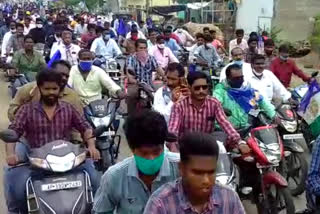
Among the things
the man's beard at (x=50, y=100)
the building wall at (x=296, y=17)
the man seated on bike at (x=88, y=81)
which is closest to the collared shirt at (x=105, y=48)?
the man seated on bike at (x=88, y=81)

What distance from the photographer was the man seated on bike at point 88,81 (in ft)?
24.4

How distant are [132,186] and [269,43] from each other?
312 inches

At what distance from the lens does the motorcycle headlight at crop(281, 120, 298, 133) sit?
662 centimetres

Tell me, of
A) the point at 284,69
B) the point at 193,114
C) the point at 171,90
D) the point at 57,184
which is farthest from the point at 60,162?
the point at 284,69

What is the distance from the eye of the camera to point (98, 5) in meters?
59.5

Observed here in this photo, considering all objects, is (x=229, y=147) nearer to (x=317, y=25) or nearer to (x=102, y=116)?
(x=102, y=116)

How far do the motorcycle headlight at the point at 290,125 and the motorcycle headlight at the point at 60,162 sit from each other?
10.2 ft

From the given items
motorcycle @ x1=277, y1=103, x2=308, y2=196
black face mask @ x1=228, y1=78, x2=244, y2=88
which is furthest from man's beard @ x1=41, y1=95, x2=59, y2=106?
motorcycle @ x1=277, y1=103, x2=308, y2=196

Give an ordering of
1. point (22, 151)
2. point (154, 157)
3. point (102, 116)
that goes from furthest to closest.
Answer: point (102, 116) → point (22, 151) → point (154, 157)

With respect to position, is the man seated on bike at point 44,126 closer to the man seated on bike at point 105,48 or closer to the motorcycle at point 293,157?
the motorcycle at point 293,157

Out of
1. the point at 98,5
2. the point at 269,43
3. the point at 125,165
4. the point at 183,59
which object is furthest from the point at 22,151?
the point at 98,5

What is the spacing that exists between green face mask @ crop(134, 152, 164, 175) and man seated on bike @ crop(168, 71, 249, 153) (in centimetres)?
210

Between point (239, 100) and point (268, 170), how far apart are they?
108cm

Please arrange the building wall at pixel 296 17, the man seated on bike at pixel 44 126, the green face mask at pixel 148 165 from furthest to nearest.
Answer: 1. the building wall at pixel 296 17
2. the man seated on bike at pixel 44 126
3. the green face mask at pixel 148 165
